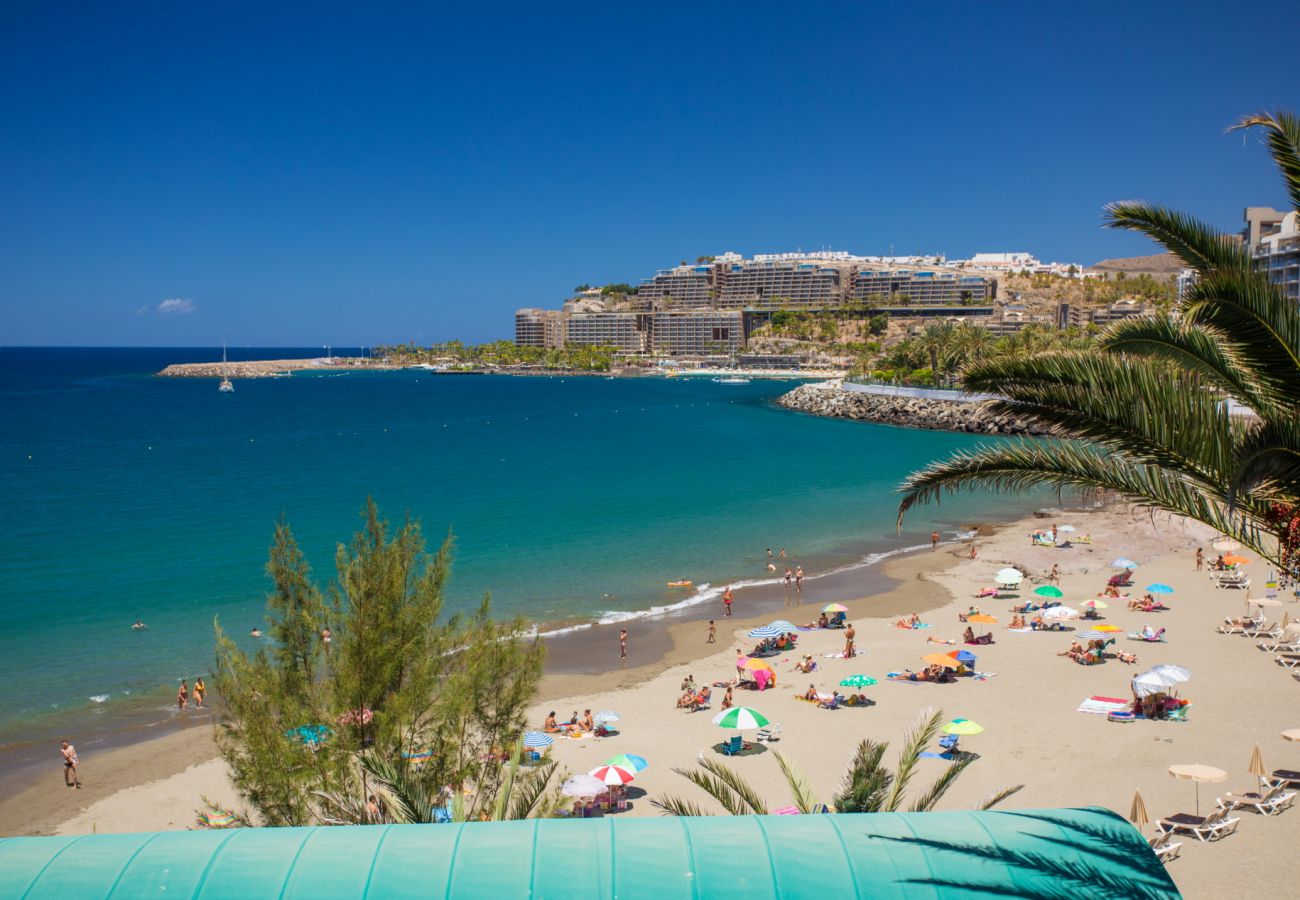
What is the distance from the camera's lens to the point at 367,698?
943 centimetres

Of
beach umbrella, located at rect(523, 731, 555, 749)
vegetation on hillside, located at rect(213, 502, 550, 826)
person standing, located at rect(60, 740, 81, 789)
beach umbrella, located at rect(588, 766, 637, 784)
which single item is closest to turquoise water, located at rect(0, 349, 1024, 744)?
person standing, located at rect(60, 740, 81, 789)

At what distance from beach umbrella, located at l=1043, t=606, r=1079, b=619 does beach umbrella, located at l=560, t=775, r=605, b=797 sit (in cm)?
1479

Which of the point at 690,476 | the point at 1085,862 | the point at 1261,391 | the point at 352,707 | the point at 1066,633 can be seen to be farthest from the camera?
the point at 690,476

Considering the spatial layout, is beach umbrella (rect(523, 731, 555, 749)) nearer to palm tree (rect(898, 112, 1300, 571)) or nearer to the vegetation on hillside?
the vegetation on hillside

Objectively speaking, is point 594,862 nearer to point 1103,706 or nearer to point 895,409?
point 1103,706

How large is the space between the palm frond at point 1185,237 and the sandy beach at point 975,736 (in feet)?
25.0

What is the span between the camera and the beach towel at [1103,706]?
17.1 m

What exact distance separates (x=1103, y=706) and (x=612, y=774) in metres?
9.70

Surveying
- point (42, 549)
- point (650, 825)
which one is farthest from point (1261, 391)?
point (42, 549)

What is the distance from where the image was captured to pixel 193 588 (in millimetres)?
29188

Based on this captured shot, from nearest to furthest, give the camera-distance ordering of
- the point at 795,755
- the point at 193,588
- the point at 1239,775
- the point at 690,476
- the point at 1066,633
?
1. the point at 1239,775
2. the point at 795,755
3. the point at 1066,633
4. the point at 193,588
5. the point at 690,476

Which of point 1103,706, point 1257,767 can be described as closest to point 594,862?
point 1257,767

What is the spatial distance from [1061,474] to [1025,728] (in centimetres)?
1103

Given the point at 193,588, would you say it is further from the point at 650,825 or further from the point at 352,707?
the point at 650,825
